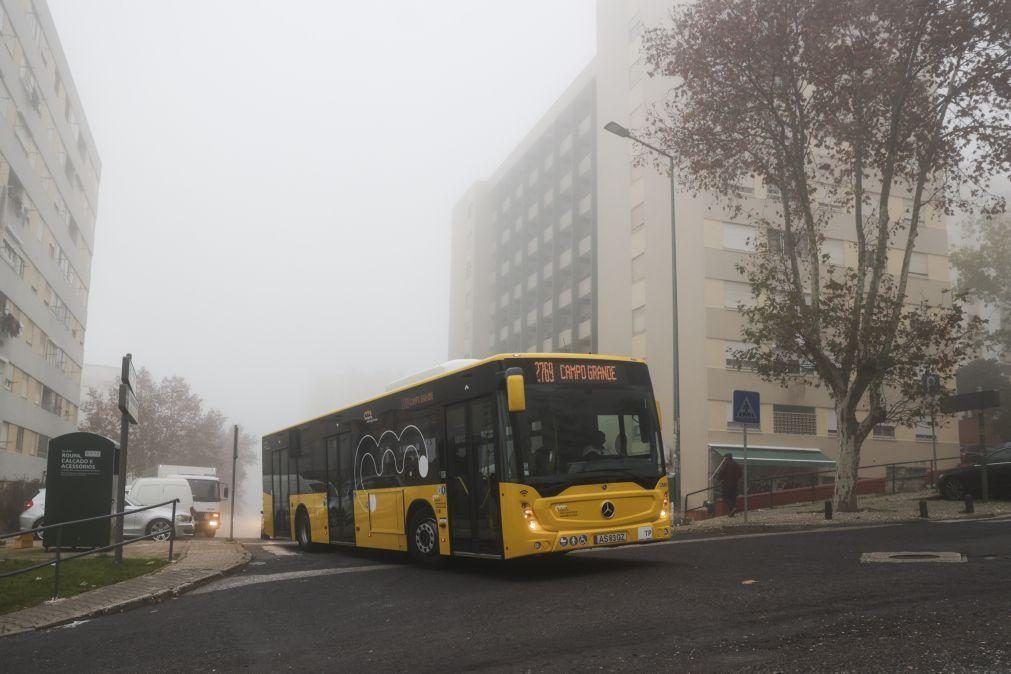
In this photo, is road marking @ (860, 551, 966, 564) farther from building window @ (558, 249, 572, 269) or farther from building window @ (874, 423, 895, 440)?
building window @ (558, 249, 572, 269)

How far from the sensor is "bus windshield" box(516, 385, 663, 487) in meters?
10.5

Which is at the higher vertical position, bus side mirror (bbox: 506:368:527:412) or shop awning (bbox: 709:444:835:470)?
bus side mirror (bbox: 506:368:527:412)

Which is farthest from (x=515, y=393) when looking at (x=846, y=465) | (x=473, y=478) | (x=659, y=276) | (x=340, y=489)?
(x=659, y=276)

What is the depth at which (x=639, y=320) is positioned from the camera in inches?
1747

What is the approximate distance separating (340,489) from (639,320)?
30215 millimetres

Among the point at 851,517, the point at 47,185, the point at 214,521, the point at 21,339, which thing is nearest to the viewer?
the point at 851,517

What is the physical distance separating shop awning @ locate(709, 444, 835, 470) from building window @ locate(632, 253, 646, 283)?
9590 mm

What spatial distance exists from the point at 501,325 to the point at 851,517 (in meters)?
54.5

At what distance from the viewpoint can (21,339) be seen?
44781 millimetres

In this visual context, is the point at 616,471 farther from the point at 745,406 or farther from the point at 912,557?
the point at 745,406

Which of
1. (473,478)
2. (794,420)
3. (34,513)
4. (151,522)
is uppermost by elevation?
(794,420)

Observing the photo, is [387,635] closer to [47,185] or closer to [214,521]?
[214,521]

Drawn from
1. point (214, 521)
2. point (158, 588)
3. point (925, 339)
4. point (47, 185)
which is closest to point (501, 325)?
point (47, 185)

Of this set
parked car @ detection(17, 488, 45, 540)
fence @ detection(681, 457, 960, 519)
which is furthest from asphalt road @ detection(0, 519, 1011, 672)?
fence @ detection(681, 457, 960, 519)
